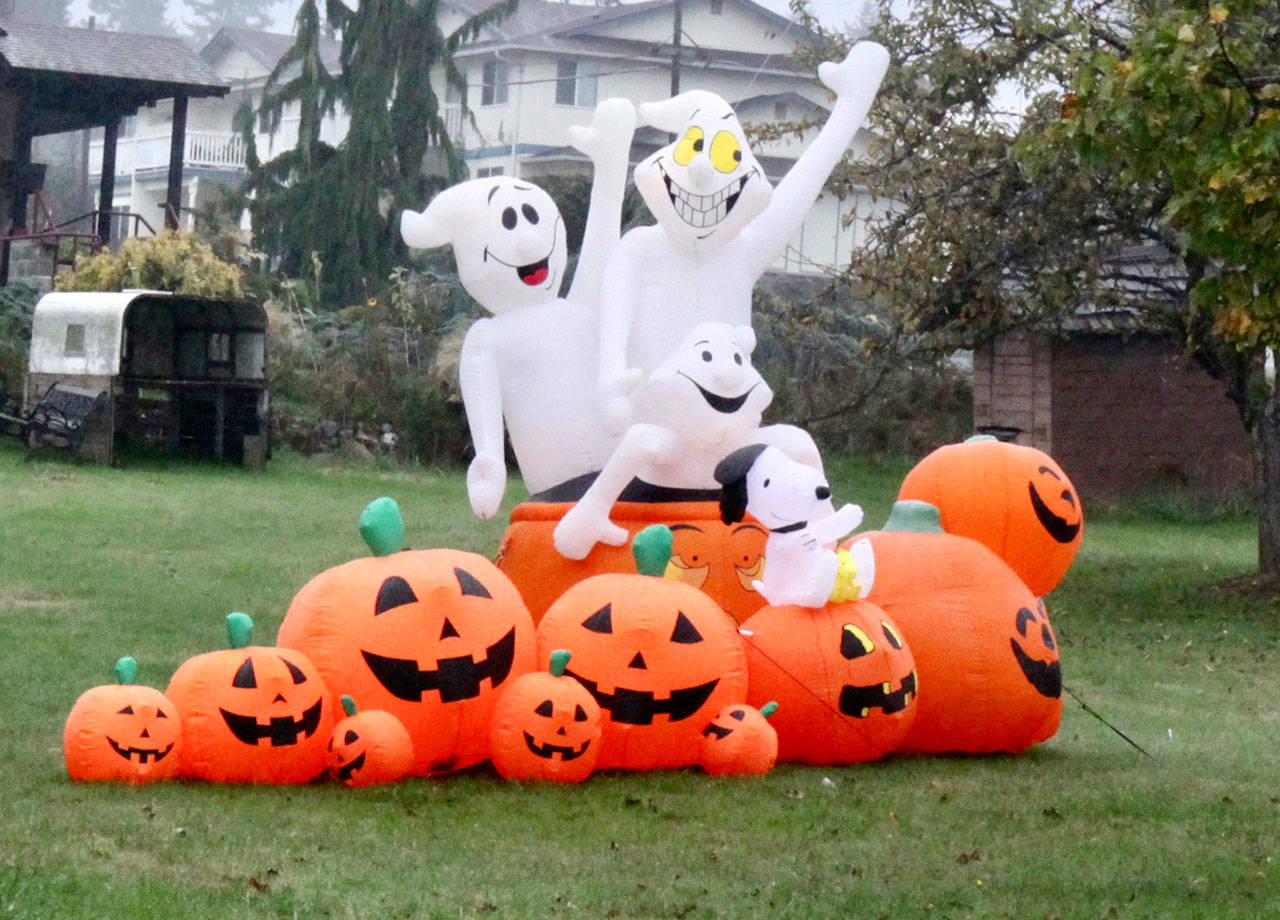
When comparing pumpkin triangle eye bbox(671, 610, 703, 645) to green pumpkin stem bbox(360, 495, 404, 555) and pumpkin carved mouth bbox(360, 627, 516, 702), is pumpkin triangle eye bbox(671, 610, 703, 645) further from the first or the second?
green pumpkin stem bbox(360, 495, 404, 555)

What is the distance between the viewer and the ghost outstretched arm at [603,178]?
8383 mm

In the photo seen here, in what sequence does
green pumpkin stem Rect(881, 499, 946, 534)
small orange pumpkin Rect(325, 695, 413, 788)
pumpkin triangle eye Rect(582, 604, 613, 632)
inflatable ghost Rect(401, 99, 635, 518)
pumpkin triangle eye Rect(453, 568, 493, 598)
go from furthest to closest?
inflatable ghost Rect(401, 99, 635, 518) → green pumpkin stem Rect(881, 499, 946, 534) → pumpkin triangle eye Rect(582, 604, 613, 632) → pumpkin triangle eye Rect(453, 568, 493, 598) → small orange pumpkin Rect(325, 695, 413, 788)

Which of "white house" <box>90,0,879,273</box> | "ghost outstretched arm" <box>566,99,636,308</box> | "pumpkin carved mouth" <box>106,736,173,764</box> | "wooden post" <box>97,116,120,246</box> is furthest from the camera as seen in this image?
"white house" <box>90,0,879,273</box>

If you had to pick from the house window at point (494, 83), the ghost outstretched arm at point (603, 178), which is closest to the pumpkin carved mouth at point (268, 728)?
the ghost outstretched arm at point (603, 178)

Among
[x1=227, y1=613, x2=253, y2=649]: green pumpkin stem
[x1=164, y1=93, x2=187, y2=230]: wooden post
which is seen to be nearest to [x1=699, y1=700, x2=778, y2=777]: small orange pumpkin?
[x1=227, y1=613, x2=253, y2=649]: green pumpkin stem

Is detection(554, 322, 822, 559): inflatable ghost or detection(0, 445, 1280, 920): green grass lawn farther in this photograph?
detection(554, 322, 822, 559): inflatable ghost

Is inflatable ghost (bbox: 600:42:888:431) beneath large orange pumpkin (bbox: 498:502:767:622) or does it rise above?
above

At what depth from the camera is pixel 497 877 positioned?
5262 mm

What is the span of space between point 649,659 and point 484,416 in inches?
71.1

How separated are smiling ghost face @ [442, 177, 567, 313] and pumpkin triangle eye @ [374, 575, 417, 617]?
209 cm

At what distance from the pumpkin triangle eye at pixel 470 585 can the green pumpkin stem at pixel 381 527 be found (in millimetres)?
261

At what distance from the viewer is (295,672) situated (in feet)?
20.4

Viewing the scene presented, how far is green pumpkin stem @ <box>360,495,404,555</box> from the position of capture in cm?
662

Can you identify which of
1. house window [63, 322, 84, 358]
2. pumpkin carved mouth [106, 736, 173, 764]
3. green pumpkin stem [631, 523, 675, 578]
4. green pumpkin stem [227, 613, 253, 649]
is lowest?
pumpkin carved mouth [106, 736, 173, 764]
